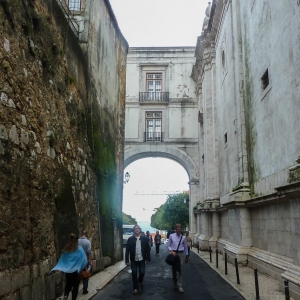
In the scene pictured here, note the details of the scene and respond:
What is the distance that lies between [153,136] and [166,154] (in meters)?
1.67

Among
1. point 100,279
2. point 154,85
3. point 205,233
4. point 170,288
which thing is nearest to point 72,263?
point 170,288

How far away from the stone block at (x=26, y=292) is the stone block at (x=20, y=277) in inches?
2.6

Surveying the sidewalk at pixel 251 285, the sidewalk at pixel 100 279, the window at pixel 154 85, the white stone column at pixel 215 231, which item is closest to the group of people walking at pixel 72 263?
the sidewalk at pixel 100 279

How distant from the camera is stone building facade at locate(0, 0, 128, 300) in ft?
17.8

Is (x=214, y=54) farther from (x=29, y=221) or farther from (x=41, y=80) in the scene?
(x=29, y=221)

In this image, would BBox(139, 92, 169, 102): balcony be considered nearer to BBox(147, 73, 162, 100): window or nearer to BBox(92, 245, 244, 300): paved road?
BBox(147, 73, 162, 100): window

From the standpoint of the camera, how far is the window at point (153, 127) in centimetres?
A: 2762

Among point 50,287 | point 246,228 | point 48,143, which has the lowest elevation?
point 50,287

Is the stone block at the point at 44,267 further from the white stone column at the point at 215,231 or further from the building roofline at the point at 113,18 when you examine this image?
the white stone column at the point at 215,231

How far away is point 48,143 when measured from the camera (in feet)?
23.3

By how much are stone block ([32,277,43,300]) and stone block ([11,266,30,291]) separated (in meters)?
0.25

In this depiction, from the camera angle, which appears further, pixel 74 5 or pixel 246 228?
pixel 246 228

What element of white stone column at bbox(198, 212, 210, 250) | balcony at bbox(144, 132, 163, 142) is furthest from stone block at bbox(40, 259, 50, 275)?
balcony at bbox(144, 132, 163, 142)

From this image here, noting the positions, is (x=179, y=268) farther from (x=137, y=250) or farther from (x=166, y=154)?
(x=166, y=154)
